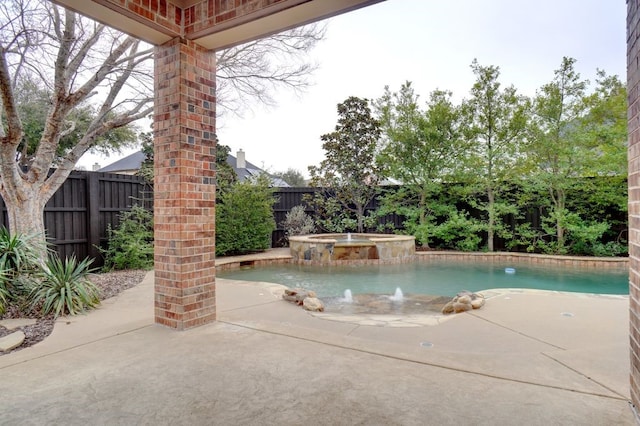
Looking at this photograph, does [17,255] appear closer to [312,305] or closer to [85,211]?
[85,211]

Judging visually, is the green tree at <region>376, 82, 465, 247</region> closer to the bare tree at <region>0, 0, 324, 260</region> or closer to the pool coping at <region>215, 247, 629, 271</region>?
the pool coping at <region>215, 247, 629, 271</region>

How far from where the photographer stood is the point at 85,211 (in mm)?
6762

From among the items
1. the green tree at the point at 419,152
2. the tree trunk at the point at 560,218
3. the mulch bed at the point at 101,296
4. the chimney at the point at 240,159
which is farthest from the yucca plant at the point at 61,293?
the chimney at the point at 240,159

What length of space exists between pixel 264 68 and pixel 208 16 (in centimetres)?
473

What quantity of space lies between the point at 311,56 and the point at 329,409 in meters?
6.70

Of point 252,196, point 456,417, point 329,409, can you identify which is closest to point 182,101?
point 329,409

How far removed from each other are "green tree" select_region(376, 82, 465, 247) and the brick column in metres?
8.01

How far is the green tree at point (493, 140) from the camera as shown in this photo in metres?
9.67

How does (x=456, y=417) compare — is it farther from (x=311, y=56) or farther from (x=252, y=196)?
(x=252, y=196)

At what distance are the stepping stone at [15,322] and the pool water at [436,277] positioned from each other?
3457 millimetres

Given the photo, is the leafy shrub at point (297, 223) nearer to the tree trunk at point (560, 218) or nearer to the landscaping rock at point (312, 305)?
the tree trunk at point (560, 218)

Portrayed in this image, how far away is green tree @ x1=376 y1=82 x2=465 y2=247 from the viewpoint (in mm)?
10312

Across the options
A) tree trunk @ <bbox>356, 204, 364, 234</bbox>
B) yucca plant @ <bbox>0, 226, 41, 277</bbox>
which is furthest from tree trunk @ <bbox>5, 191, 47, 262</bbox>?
tree trunk @ <bbox>356, 204, 364, 234</bbox>

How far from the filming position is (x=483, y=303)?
436 centimetres
